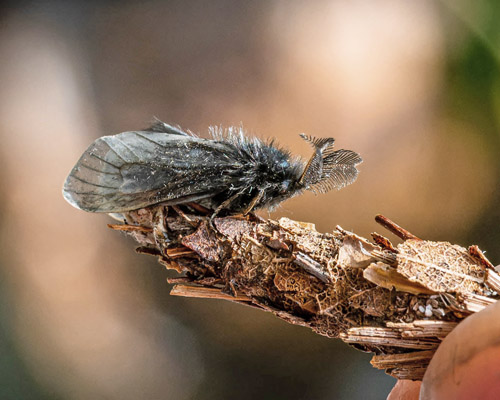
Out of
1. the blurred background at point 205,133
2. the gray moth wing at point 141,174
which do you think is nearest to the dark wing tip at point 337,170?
the gray moth wing at point 141,174

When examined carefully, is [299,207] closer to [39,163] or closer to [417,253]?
[417,253]

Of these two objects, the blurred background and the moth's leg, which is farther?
the blurred background

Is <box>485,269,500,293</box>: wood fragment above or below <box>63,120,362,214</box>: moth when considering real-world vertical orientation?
below

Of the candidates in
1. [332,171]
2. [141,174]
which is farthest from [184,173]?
Answer: [332,171]

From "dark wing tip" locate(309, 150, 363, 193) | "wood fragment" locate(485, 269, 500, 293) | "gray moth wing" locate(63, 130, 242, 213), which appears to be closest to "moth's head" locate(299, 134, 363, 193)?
"dark wing tip" locate(309, 150, 363, 193)

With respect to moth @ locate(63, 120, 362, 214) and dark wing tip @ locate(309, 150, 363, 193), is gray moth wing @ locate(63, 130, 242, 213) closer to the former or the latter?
moth @ locate(63, 120, 362, 214)

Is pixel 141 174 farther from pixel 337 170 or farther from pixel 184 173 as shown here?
pixel 337 170

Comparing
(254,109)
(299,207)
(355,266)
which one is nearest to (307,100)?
(254,109)

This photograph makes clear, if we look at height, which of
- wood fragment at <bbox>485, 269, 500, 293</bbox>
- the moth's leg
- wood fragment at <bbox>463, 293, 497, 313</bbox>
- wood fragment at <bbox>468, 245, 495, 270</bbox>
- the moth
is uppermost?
the moth
